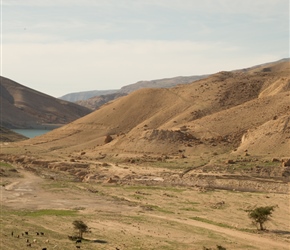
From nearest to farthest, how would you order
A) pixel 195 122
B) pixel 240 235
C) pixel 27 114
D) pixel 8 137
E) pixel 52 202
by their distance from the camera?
pixel 240 235, pixel 52 202, pixel 195 122, pixel 8 137, pixel 27 114

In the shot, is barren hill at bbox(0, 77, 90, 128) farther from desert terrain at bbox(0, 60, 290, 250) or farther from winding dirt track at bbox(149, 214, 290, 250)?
winding dirt track at bbox(149, 214, 290, 250)

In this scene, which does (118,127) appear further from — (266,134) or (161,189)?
(161,189)

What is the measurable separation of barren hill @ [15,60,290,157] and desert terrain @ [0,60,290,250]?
18 cm

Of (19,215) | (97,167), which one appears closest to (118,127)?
(97,167)

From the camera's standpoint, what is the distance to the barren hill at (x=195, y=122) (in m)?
56.1

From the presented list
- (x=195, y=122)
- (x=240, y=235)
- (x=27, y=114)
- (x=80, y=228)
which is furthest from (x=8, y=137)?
(x=240, y=235)

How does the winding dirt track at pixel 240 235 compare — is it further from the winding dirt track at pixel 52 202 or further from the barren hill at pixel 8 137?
the barren hill at pixel 8 137

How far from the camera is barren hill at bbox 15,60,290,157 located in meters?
56.1

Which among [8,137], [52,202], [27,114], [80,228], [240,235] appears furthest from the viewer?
[27,114]

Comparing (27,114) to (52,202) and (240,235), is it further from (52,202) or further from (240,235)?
(240,235)

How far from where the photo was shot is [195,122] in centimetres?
6512

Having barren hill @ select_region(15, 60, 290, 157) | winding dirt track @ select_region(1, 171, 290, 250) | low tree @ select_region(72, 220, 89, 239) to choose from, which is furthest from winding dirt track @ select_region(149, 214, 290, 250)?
barren hill @ select_region(15, 60, 290, 157)

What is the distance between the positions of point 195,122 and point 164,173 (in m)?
17.7

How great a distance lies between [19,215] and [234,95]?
49.9m
